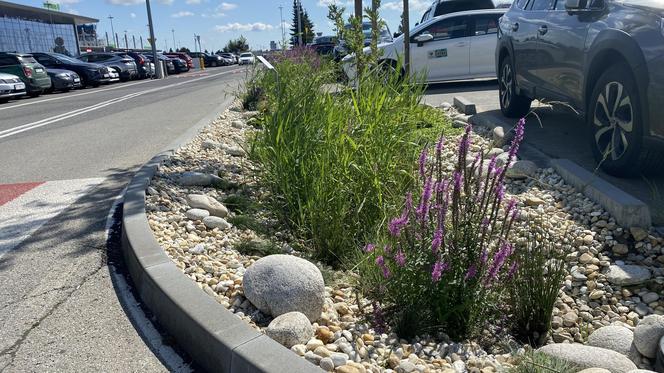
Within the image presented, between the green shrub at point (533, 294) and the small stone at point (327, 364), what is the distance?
1144 mm

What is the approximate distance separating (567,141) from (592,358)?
176 inches

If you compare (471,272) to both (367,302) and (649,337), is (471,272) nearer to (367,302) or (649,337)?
(367,302)

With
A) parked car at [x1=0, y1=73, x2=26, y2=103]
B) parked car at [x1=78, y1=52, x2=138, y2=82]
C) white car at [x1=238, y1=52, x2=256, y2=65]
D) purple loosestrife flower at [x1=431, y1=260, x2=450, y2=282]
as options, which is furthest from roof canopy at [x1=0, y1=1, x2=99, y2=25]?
purple loosestrife flower at [x1=431, y1=260, x2=450, y2=282]

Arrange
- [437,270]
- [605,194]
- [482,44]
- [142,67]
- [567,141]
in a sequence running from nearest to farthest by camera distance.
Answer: [437,270], [605,194], [567,141], [482,44], [142,67]

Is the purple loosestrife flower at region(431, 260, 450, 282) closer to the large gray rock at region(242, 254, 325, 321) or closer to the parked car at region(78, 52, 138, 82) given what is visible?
the large gray rock at region(242, 254, 325, 321)

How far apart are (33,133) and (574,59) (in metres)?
9.29

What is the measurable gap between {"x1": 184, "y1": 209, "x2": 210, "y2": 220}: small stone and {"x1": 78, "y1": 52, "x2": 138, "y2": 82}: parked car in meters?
29.5

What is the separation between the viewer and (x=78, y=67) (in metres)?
26.7

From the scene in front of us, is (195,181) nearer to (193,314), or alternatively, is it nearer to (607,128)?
(193,314)

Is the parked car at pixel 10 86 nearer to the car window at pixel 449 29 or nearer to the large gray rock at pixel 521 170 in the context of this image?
the car window at pixel 449 29

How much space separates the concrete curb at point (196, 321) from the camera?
2463 mm

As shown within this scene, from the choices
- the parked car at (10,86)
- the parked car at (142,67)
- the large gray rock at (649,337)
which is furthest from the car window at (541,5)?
the parked car at (142,67)

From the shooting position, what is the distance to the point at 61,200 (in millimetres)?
5688

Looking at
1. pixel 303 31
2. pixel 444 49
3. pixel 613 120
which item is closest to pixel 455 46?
pixel 444 49
